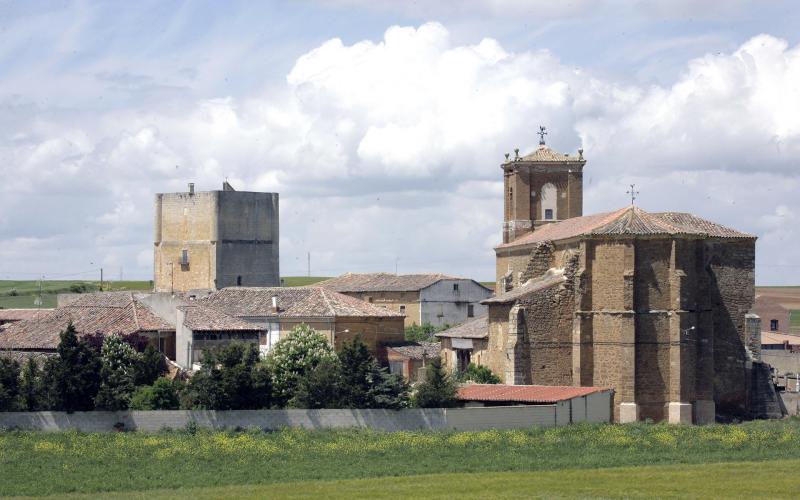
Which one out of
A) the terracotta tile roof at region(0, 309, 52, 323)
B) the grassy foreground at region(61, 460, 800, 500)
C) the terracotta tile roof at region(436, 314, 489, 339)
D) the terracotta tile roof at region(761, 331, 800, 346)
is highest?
the terracotta tile roof at region(0, 309, 52, 323)

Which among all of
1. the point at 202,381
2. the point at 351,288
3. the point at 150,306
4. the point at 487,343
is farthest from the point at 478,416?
the point at 351,288

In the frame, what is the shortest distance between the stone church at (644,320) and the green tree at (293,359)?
771 centimetres

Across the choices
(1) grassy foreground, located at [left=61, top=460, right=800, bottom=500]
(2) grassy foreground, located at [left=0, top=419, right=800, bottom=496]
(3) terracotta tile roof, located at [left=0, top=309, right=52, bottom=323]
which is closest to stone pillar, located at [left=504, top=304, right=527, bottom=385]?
(2) grassy foreground, located at [left=0, top=419, right=800, bottom=496]

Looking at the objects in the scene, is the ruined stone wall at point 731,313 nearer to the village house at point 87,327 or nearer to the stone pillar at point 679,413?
the stone pillar at point 679,413

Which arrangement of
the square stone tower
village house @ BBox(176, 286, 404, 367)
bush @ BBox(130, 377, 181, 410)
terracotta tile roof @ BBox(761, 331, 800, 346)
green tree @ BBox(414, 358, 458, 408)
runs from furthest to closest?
the square stone tower
terracotta tile roof @ BBox(761, 331, 800, 346)
village house @ BBox(176, 286, 404, 367)
green tree @ BBox(414, 358, 458, 408)
bush @ BBox(130, 377, 181, 410)

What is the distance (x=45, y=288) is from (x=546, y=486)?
124 m

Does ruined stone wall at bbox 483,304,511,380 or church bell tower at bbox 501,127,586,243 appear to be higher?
church bell tower at bbox 501,127,586,243

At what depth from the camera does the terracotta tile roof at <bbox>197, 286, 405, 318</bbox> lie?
6800 cm

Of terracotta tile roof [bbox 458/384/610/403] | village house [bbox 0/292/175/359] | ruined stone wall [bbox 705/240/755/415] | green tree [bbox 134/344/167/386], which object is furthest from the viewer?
ruined stone wall [bbox 705/240/755/415]

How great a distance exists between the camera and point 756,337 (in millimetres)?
62781

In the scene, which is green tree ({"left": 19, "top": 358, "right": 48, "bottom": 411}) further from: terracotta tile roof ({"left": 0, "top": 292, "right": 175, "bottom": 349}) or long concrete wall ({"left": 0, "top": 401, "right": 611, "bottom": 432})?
terracotta tile roof ({"left": 0, "top": 292, "right": 175, "bottom": 349})

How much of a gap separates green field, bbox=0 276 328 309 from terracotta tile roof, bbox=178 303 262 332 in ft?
207

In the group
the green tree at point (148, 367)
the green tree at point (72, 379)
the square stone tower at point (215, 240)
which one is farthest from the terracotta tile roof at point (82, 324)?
the square stone tower at point (215, 240)

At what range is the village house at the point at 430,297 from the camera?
98.8m
